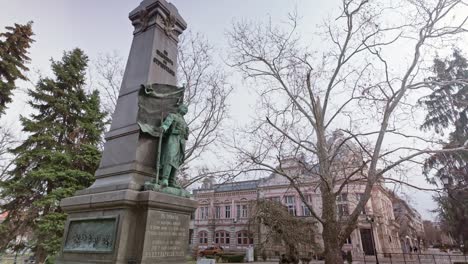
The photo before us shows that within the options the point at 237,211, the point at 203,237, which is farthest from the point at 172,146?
the point at 203,237

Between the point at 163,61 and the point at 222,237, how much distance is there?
134 feet

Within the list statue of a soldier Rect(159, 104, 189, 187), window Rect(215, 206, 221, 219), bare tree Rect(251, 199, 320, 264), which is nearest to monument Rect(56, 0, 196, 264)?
statue of a soldier Rect(159, 104, 189, 187)

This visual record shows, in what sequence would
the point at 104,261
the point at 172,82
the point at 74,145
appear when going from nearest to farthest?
the point at 104,261 < the point at 172,82 < the point at 74,145

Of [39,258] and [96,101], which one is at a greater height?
[96,101]

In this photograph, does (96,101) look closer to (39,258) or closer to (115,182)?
(39,258)

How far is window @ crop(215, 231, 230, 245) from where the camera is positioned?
41.6m

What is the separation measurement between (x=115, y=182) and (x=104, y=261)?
45.6 inches

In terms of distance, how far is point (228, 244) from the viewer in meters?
41.1

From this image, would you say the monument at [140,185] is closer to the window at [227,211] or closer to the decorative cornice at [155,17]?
the decorative cornice at [155,17]

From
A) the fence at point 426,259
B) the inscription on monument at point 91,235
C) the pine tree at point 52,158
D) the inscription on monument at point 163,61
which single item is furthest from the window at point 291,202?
the inscription on monument at point 91,235

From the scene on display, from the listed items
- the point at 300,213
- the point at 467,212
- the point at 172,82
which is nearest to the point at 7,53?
the point at 172,82

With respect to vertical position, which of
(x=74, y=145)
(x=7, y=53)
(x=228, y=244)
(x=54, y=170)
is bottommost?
(x=228, y=244)

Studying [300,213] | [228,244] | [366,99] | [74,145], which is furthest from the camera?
[228,244]

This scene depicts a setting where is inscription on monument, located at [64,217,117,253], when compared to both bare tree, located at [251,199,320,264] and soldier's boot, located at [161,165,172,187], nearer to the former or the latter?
soldier's boot, located at [161,165,172,187]
